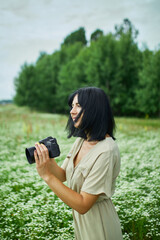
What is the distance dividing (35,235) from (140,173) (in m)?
3.38

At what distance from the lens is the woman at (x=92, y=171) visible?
1.56 meters

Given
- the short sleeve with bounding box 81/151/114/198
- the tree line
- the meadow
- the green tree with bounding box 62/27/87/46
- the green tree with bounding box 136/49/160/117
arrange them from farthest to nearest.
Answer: the green tree with bounding box 62/27/87/46 < the tree line < the green tree with bounding box 136/49/160/117 < the meadow < the short sleeve with bounding box 81/151/114/198

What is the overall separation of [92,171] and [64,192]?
25 centimetres

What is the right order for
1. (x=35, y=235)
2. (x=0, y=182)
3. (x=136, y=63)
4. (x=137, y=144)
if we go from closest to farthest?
(x=35, y=235)
(x=0, y=182)
(x=137, y=144)
(x=136, y=63)

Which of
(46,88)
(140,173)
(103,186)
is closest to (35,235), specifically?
(103,186)

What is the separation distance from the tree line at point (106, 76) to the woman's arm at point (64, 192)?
17.9 meters

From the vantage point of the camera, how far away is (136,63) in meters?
30.2

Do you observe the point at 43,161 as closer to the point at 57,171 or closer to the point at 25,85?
the point at 57,171

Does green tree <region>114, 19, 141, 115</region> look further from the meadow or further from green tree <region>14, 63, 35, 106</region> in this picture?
the meadow

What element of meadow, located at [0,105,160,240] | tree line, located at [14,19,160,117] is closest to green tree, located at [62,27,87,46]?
tree line, located at [14,19,160,117]

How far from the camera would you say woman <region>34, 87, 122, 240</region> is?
5.11ft

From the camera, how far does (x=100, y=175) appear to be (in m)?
1.56

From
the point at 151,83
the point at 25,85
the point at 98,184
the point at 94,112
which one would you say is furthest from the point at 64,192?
the point at 25,85

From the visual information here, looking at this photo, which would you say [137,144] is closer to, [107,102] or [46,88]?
[107,102]
